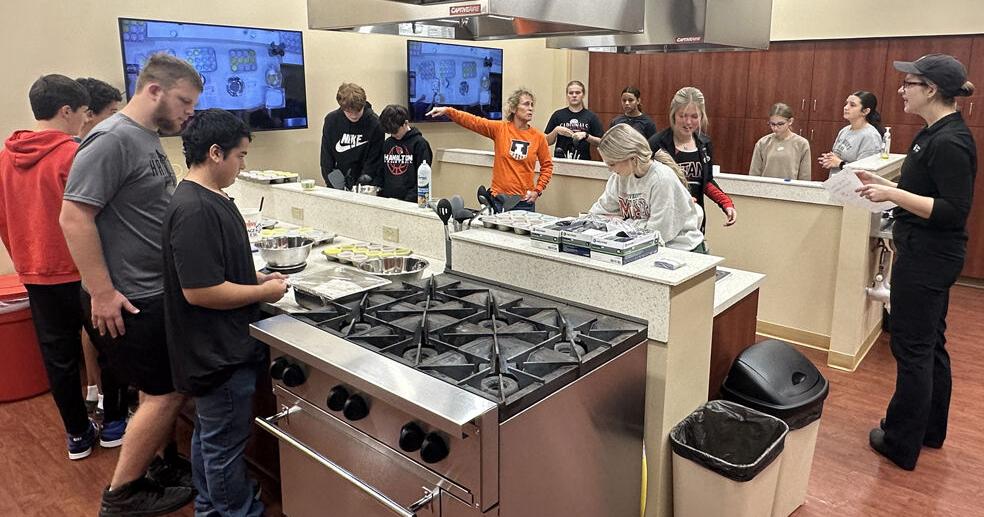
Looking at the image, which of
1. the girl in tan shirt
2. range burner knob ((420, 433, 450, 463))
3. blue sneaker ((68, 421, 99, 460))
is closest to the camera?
range burner knob ((420, 433, 450, 463))

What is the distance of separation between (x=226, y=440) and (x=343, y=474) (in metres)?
0.50

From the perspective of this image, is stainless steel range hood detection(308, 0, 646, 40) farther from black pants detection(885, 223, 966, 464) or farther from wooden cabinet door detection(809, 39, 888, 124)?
wooden cabinet door detection(809, 39, 888, 124)

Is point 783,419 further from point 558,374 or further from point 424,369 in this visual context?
point 424,369

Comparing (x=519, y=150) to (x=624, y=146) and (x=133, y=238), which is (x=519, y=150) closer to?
(x=624, y=146)


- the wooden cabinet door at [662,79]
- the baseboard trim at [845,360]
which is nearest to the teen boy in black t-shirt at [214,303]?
the baseboard trim at [845,360]

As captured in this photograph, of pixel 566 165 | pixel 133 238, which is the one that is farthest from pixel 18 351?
pixel 566 165

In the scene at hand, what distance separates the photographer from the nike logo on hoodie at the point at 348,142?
470 centimetres

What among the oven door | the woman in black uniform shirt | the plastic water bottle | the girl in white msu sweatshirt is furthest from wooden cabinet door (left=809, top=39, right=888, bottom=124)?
the oven door

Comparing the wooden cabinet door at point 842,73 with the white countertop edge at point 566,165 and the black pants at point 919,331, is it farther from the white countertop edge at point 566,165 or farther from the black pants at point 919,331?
the black pants at point 919,331

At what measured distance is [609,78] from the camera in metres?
7.45

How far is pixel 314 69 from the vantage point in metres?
5.22

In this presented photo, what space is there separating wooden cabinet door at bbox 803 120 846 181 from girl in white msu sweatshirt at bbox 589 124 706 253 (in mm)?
4052

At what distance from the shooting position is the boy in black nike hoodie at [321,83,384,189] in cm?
470

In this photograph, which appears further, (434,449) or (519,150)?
(519,150)
